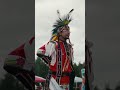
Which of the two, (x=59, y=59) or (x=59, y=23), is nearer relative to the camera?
(x=59, y=59)

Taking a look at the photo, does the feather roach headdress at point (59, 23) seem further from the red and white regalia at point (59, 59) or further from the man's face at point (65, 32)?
the red and white regalia at point (59, 59)

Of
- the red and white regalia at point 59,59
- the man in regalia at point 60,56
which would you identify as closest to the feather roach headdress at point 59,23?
the man in regalia at point 60,56

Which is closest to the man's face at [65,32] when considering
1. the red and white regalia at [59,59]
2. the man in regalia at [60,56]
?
the man in regalia at [60,56]

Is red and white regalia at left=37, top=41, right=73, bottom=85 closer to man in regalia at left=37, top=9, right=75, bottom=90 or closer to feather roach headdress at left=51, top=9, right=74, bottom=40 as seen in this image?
man in regalia at left=37, top=9, right=75, bottom=90

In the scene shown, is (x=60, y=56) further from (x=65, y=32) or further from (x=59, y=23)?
(x=59, y=23)

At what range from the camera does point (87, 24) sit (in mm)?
7789

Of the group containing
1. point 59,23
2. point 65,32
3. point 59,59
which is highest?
point 59,23

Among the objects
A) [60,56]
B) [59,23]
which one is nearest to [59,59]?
[60,56]

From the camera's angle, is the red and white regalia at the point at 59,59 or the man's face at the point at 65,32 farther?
the man's face at the point at 65,32

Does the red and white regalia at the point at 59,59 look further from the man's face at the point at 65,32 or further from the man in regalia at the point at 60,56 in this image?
the man's face at the point at 65,32

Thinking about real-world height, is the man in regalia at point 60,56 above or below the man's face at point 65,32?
below

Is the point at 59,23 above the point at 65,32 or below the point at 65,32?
above

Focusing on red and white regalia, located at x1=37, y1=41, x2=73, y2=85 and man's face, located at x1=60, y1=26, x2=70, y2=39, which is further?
man's face, located at x1=60, y1=26, x2=70, y2=39

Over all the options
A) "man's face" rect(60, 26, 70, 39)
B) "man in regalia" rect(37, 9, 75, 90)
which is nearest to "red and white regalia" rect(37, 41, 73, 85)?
"man in regalia" rect(37, 9, 75, 90)
